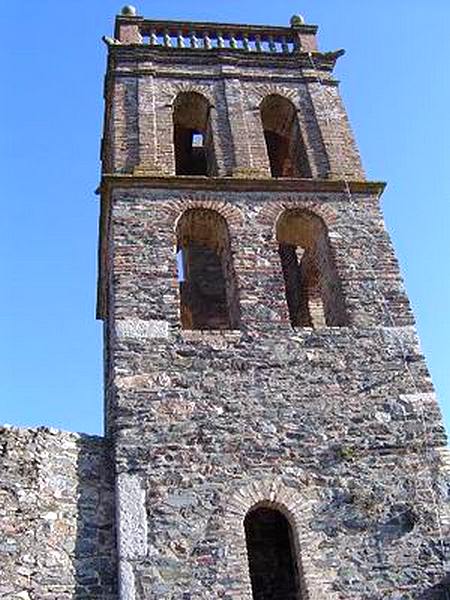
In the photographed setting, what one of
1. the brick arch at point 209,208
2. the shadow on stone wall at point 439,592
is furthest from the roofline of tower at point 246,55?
the shadow on stone wall at point 439,592

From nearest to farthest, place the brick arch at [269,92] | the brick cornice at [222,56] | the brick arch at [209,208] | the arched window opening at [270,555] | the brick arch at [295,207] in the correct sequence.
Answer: the arched window opening at [270,555], the brick arch at [209,208], the brick arch at [295,207], the brick arch at [269,92], the brick cornice at [222,56]

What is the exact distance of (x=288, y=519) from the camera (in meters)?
9.08

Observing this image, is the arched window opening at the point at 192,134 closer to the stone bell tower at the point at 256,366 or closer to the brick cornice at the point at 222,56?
the stone bell tower at the point at 256,366

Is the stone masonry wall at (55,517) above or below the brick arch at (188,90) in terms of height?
below

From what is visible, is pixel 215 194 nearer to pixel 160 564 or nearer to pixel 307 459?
pixel 307 459

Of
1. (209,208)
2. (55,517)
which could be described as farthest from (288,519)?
(209,208)

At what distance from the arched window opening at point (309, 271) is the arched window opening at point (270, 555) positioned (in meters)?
2.73

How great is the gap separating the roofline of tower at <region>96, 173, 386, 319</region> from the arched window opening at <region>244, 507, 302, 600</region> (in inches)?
188

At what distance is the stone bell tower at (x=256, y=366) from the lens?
879 cm

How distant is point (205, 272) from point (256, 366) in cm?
456

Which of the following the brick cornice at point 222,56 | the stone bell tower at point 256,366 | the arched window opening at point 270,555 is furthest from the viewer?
the brick cornice at point 222,56

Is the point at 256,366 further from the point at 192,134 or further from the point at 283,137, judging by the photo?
the point at 192,134

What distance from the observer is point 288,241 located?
41.7 feet

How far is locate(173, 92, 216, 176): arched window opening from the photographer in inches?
→ 556
